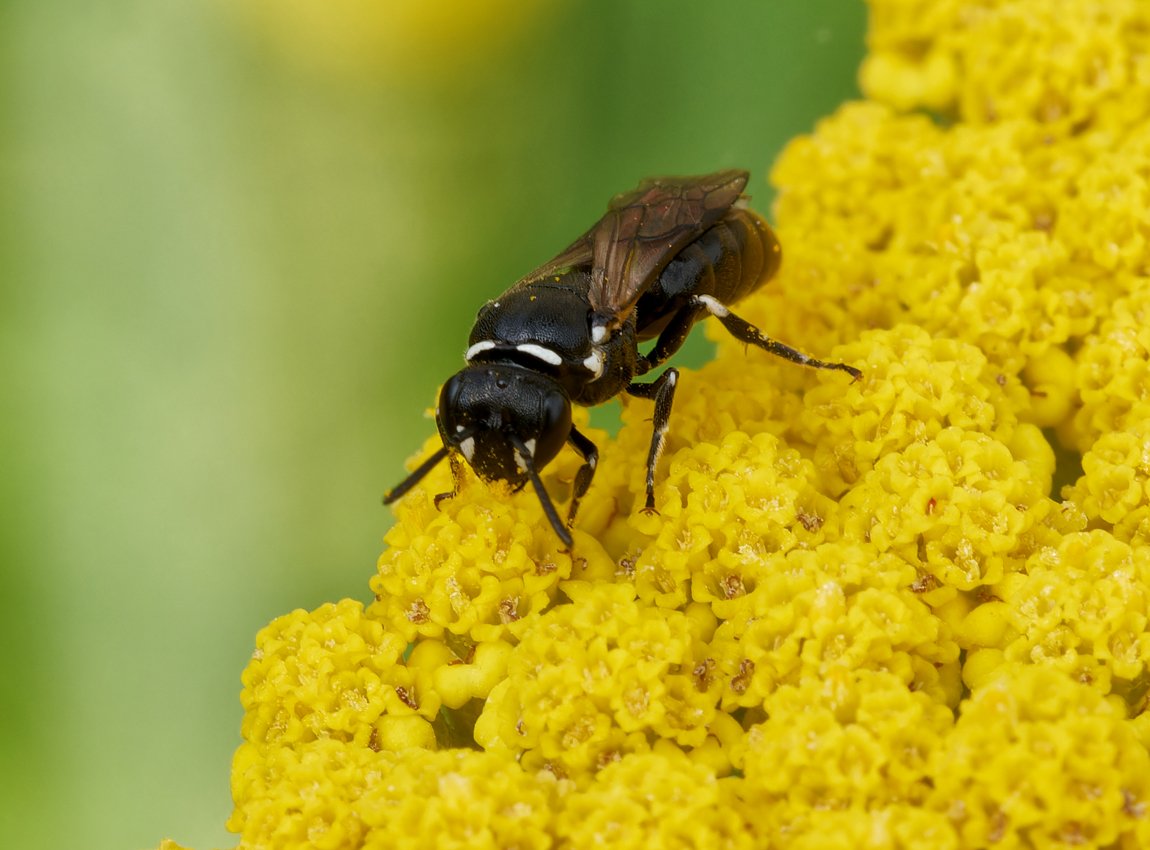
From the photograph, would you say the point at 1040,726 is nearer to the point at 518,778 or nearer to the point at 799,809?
the point at 799,809

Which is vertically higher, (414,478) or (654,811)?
(414,478)

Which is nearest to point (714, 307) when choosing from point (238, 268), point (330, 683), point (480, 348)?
point (480, 348)

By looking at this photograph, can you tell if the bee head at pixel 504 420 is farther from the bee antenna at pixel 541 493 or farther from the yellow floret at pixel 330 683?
the yellow floret at pixel 330 683

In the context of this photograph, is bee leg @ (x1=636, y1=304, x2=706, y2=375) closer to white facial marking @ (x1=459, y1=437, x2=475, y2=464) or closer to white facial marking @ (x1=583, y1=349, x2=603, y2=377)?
white facial marking @ (x1=583, y1=349, x2=603, y2=377)

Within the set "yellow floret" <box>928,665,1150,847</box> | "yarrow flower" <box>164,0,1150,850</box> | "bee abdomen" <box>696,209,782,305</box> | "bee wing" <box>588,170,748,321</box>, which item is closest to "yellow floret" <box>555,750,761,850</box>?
"yarrow flower" <box>164,0,1150,850</box>

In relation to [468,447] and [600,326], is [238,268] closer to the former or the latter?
[600,326]

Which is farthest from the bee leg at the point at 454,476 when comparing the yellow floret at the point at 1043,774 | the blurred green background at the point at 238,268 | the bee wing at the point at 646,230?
the blurred green background at the point at 238,268

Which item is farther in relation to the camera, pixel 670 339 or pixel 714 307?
pixel 670 339
